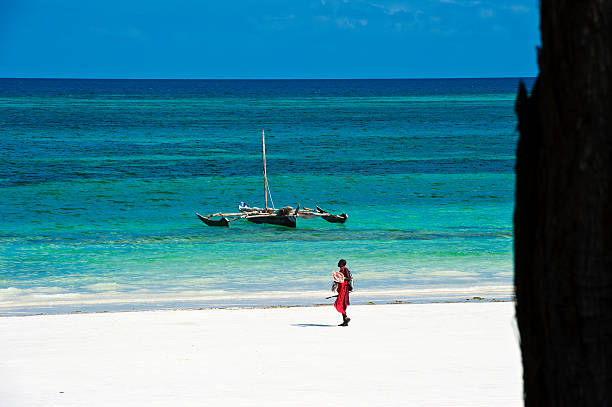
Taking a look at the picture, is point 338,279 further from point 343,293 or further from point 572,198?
point 572,198

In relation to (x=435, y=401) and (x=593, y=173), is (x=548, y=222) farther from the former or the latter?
(x=435, y=401)

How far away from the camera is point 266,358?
12.6m

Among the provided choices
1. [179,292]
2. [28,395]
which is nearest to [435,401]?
[28,395]

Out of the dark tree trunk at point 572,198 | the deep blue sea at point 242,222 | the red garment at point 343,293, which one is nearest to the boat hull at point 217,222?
the deep blue sea at point 242,222

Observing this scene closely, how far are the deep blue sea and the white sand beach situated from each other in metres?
2.99

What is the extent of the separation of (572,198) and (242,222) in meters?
32.4

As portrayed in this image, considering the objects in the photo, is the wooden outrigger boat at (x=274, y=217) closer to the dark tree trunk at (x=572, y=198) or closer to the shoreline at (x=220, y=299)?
the shoreline at (x=220, y=299)

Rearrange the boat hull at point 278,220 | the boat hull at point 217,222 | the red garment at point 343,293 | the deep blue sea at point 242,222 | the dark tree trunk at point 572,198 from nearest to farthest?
1. the dark tree trunk at point 572,198
2. the red garment at point 343,293
3. the deep blue sea at point 242,222
4. the boat hull at point 278,220
5. the boat hull at point 217,222

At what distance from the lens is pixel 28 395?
10727 millimetres

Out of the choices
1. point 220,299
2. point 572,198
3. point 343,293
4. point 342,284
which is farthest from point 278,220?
point 572,198

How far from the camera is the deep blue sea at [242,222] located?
71.1 feet

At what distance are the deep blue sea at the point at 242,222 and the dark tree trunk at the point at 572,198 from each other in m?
16.0

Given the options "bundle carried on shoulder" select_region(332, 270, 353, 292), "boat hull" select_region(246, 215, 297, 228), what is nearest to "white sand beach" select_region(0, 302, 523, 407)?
"bundle carried on shoulder" select_region(332, 270, 353, 292)

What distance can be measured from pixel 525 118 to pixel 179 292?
18.7 m
